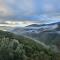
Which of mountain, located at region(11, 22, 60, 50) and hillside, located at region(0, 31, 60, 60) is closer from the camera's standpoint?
hillside, located at region(0, 31, 60, 60)

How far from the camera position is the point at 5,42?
477 centimetres

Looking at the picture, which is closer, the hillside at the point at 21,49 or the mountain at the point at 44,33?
the hillside at the point at 21,49

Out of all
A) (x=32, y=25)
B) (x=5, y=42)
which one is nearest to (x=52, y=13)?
(x=32, y=25)

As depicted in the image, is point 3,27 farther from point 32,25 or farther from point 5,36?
point 32,25

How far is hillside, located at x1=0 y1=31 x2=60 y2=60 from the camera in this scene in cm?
460

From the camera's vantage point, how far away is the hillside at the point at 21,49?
4602mm

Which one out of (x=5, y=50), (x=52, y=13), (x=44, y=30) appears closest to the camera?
(x=5, y=50)

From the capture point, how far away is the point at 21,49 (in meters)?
4.73

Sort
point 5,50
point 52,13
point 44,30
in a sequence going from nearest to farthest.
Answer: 1. point 5,50
2. point 44,30
3. point 52,13

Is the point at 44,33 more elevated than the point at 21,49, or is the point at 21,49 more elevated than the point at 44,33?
the point at 44,33

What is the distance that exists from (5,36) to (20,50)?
489mm

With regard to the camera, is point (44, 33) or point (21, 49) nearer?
point (21, 49)

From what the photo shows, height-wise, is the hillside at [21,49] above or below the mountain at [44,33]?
below

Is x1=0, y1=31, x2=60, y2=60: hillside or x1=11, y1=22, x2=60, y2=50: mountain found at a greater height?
x1=11, y1=22, x2=60, y2=50: mountain
